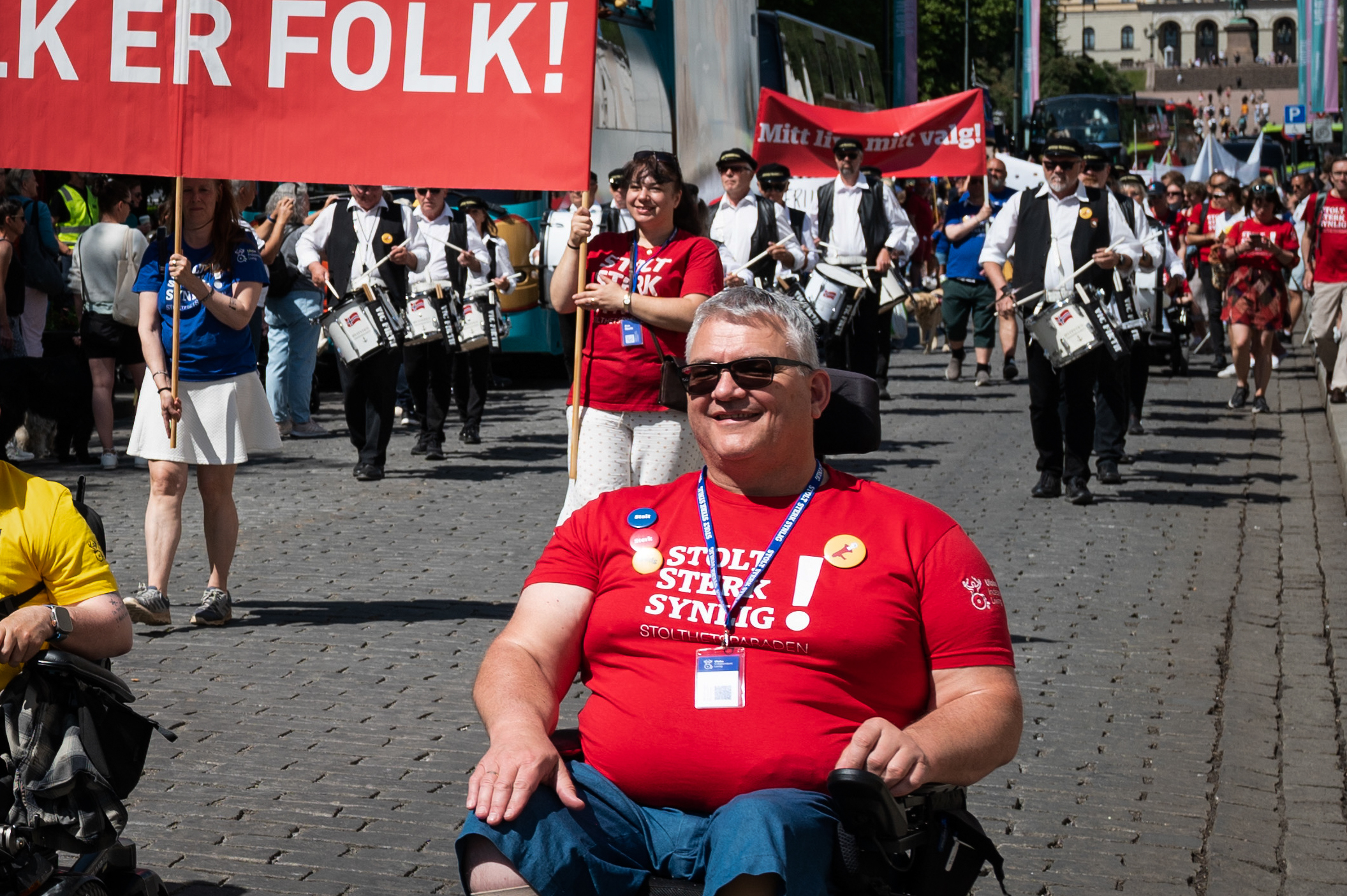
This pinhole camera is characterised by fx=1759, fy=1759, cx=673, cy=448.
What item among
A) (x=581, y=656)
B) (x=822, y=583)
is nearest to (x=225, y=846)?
(x=581, y=656)

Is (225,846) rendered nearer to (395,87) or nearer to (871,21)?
(395,87)

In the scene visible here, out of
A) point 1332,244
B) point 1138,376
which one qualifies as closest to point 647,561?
point 1138,376

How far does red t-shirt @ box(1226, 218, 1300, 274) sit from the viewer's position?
15.0 metres

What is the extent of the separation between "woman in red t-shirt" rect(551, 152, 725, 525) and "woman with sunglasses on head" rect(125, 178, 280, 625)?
136cm

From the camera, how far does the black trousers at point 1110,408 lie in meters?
11.0

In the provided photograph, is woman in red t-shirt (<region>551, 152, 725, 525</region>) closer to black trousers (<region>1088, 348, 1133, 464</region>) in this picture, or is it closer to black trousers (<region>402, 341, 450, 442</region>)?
black trousers (<region>1088, 348, 1133, 464</region>)

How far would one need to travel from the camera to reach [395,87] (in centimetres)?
606

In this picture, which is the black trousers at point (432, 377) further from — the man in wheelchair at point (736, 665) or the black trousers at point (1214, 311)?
the black trousers at point (1214, 311)

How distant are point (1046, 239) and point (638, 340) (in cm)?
488

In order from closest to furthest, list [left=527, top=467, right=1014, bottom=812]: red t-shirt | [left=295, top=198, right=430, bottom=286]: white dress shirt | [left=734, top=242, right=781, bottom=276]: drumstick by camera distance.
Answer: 1. [left=527, top=467, right=1014, bottom=812]: red t-shirt
2. [left=295, top=198, right=430, bottom=286]: white dress shirt
3. [left=734, top=242, right=781, bottom=276]: drumstick

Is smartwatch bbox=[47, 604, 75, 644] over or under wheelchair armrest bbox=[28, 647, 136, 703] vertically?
over

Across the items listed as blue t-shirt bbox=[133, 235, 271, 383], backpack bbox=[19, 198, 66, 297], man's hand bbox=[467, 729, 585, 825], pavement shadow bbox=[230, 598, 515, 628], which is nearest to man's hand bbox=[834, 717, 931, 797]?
man's hand bbox=[467, 729, 585, 825]

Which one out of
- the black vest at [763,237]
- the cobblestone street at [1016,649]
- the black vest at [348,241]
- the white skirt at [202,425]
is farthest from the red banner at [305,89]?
the black vest at [763,237]

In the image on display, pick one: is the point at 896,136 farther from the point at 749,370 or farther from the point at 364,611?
the point at 749,370
